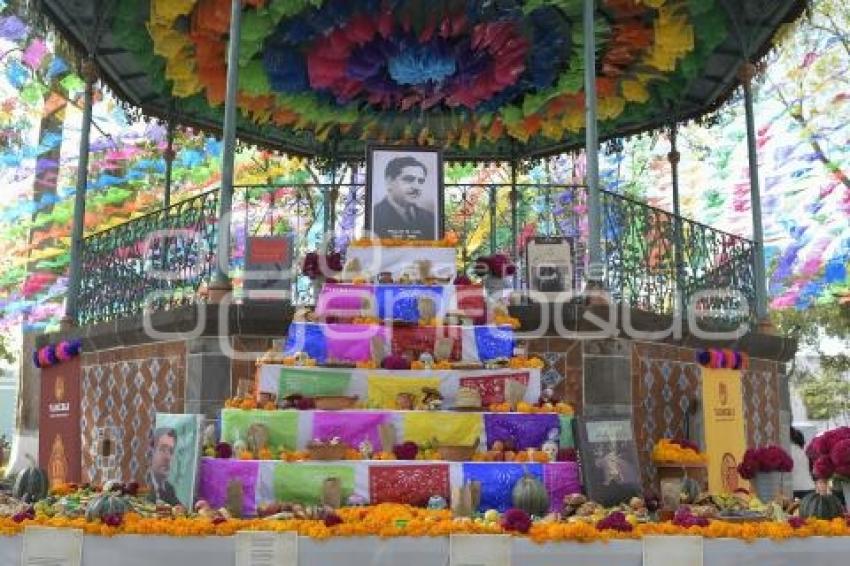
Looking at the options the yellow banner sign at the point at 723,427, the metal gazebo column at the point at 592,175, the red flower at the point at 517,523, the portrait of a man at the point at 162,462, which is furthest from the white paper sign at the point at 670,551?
the yellow banner sign at the point at 723,427

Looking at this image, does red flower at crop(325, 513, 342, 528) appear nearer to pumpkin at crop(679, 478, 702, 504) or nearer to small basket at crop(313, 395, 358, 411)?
small basket at crop(313, 395, 358, 411)

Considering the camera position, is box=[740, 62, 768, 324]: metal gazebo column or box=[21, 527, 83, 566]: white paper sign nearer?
box=[21, 527, 83, 566]: white paper sign

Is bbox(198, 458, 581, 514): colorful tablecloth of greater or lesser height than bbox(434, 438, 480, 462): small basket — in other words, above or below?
below

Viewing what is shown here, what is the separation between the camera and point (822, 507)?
6.88m

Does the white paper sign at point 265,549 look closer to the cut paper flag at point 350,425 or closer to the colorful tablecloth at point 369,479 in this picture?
the colorful tablecloth at point 369,479

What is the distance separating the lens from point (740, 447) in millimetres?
A: 11312

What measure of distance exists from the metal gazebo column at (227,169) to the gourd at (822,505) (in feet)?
21.6

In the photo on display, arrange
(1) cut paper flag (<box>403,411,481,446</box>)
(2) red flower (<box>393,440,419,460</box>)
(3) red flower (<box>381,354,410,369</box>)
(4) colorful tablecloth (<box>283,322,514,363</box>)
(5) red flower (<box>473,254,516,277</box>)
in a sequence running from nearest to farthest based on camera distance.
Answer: (2) red flower (<box>393,440,419,460</box>), (1) cut paper flag (<box>403,411,481,446</box>), (3) red flower (<box>381,354,410,369</box>), (4) colorful tablecloth (<box>283,322,514,363</box>), (5) red flower (<box>473,254,516,277</box>)

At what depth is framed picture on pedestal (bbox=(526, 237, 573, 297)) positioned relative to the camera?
11.9 meters

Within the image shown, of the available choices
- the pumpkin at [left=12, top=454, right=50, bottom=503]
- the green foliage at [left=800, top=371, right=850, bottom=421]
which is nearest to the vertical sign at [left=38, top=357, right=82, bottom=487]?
the pumpkin at [left=12, top=454, right=50, bottom=503]

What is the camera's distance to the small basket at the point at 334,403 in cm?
839

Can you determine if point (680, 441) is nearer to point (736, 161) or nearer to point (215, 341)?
point (215, 341)

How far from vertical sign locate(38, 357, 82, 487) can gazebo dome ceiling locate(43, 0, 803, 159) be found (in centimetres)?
499

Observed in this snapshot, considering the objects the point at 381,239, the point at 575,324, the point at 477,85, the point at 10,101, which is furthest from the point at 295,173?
the point at 575,324
